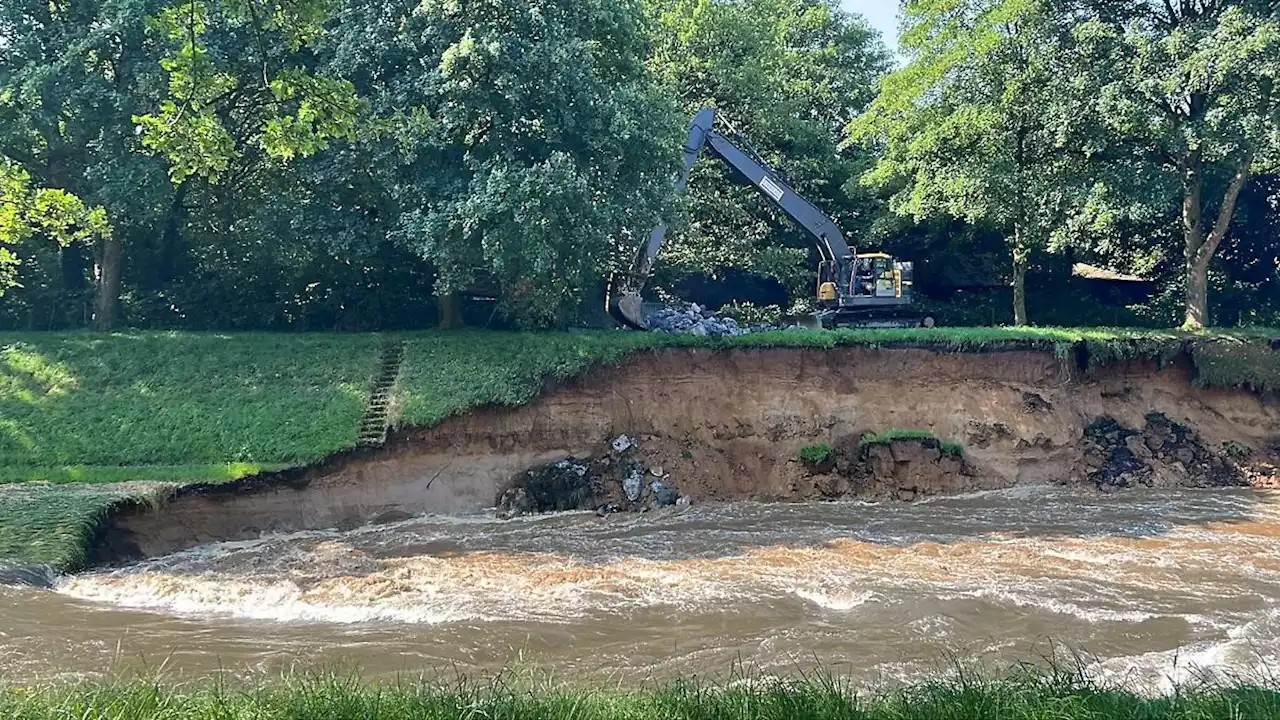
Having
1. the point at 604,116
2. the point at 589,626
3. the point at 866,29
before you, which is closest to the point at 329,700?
the point at 589,626

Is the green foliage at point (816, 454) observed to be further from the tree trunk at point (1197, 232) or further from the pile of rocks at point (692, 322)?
the tree trunk at point (1197, 232)

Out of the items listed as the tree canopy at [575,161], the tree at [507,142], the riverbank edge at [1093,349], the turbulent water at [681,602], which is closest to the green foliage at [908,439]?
the riverbank edge at [1093,349]

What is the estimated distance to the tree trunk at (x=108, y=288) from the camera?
23.6 metres

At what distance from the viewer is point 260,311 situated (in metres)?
24.9

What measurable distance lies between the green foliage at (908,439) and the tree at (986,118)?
7.03 metres

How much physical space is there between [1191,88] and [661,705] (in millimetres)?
22075

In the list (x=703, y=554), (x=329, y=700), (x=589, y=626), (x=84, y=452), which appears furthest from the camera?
(x=84, y=452)

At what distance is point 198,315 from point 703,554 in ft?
53.9

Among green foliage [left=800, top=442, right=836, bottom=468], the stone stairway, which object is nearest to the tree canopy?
the stone stairway

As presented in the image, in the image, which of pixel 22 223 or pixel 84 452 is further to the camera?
pixel 84 452

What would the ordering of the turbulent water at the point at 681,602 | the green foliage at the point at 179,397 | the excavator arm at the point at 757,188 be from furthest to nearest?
the excavator arm at the point at 757,188 → the green foliage at the point at 179,397 → the turbulent water at the point at 681,602

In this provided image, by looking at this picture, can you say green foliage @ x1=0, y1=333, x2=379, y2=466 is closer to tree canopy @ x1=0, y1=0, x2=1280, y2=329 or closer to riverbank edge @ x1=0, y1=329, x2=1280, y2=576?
tree canopy @ x1=0, y1=0, x2=1280, y2=329

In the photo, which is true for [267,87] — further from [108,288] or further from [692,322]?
[108,288]

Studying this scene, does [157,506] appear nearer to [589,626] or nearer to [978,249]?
[589,626]
